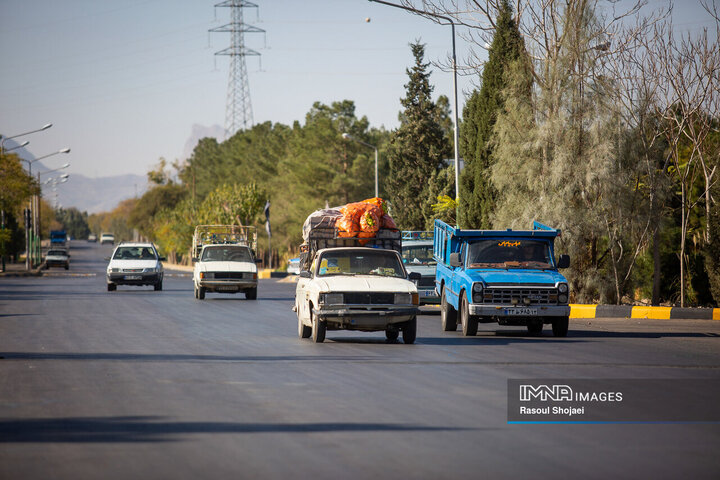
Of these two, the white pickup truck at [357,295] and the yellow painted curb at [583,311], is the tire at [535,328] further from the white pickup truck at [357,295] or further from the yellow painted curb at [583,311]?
the yellow painted curb at [583,311]

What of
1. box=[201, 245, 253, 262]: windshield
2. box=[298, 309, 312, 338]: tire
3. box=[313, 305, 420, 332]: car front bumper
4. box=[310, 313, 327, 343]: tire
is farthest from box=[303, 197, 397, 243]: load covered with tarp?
box=[201, 245, 253, 262]: windshield

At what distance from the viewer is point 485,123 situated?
3269cm

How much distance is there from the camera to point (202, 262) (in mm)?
34594

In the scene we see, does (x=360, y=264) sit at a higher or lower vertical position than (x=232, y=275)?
higher

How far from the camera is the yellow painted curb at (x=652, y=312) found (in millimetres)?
26470

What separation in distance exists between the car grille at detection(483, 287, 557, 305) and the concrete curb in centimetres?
748

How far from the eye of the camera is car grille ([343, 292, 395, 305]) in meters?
17.8

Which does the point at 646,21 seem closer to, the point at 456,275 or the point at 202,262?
→ the point at 456,275

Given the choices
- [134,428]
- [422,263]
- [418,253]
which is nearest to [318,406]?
[134,428]

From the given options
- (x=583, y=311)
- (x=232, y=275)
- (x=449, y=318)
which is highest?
(x=232, y=275)

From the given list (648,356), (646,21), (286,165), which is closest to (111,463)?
(648,356)

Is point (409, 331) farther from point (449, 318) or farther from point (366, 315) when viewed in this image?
point (449, 318)

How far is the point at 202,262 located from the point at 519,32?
12.7 meters

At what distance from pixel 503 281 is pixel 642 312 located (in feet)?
27.5
